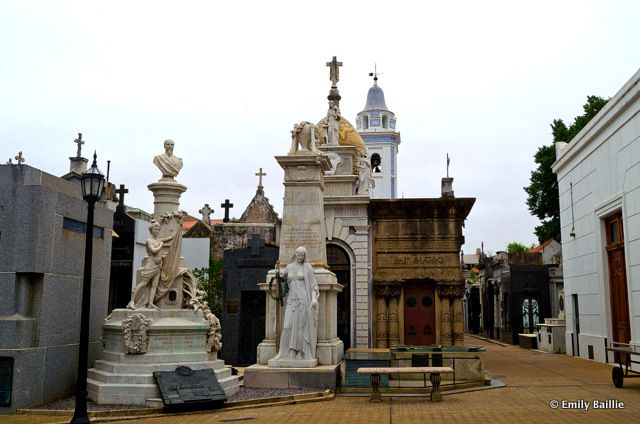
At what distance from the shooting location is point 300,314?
1112 cm

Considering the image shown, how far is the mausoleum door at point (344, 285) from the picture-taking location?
62.2 feet

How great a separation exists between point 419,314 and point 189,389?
35.4ft

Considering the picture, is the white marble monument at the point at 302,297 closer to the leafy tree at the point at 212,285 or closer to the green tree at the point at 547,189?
the leafy tree at the point at 212,285

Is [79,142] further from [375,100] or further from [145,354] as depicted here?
[375,100]

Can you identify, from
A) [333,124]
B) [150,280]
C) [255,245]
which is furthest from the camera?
[333,124]

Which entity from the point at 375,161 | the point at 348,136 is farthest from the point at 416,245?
the point at 375,161

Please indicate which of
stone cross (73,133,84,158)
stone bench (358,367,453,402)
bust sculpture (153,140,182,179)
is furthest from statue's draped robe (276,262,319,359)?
stone cross (73,133,84,158)

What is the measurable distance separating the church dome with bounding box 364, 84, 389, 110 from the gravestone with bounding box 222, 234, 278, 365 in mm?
40563

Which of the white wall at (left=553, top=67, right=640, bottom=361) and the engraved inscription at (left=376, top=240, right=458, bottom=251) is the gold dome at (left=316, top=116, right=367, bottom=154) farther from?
the white wall at (left=553, top=67, right=640, bottom=361)

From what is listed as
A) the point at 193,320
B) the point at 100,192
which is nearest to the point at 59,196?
the point at 100,192

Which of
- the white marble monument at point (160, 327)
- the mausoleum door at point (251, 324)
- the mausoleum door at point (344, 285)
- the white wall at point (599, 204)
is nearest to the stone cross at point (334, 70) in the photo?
the mausoleum door at point (344, 285)

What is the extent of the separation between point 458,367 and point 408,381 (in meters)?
1.08

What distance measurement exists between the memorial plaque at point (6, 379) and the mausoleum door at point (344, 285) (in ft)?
36.7

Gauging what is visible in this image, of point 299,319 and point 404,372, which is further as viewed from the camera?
point 299,319
